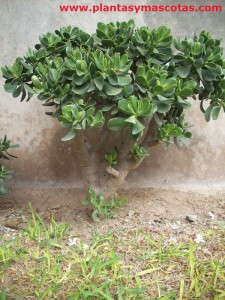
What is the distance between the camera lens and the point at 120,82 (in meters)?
2.15

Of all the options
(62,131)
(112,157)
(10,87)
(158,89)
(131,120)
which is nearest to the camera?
(131,120)

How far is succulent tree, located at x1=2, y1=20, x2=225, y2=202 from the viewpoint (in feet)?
6.95

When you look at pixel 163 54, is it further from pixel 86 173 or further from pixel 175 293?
pixel 175 293

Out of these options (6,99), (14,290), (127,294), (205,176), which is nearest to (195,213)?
(205,176)

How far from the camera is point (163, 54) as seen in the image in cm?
232

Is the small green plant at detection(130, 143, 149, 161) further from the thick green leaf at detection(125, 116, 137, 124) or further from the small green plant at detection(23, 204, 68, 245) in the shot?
the small green plant at detection(23, 204, 68, 245)

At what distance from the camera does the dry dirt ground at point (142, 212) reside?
2516mm

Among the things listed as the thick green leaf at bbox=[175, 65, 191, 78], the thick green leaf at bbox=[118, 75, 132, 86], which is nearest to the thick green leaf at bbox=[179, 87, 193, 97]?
the thick green leaf at bbox=[175, 65, 191, 78]

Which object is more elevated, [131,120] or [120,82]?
[120,82]

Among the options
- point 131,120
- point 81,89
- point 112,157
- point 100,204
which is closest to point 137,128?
point 131,120

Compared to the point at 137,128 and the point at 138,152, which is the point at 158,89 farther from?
the point at 138,152

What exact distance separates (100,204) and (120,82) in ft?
2.38

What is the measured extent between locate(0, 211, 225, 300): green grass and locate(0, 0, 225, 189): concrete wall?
579 millimetres

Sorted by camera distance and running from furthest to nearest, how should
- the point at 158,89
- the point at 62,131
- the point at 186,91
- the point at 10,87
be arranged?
the point at 62,131 < the point at 10,87 < the point at 186,91 < the point at 158,89
